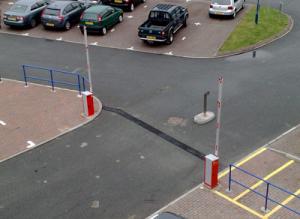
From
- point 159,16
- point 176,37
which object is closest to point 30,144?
point 159,16

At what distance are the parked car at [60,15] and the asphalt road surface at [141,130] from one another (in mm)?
2812

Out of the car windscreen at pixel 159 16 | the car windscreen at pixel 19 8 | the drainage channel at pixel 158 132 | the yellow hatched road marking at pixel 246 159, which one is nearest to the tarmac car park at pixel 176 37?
the car windscreen at pixel 19 8

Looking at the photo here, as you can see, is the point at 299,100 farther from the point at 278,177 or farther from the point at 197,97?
the point at 278,177

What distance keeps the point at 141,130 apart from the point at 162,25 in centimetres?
1060

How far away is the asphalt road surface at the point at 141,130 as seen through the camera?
13288mm

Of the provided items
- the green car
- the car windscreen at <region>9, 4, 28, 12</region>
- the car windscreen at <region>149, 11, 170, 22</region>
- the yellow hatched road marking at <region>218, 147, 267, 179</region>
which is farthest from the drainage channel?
the car windscreen at <region>9, 4, 28, 12</region>

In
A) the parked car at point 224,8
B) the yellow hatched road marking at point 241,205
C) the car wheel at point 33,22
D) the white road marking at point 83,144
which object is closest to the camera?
the yellow hatched road marking at point 241,205

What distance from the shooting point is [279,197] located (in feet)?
42.8

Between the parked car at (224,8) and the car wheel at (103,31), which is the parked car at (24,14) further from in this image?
the parked car at (224,8)

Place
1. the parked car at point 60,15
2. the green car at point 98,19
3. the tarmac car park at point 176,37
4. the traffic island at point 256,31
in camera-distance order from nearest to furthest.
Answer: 1. the traffic island at point 256,31
2. the tarmac car park at point 176,37
3. the green car at point 98,19
4. the parked car at point 60,15

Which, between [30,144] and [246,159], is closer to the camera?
[246,159]

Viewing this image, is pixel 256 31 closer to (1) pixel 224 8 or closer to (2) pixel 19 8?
(1) pixel 224 8

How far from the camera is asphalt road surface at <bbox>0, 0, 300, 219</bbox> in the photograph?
13288 millimetres

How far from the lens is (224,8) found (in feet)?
92.6
